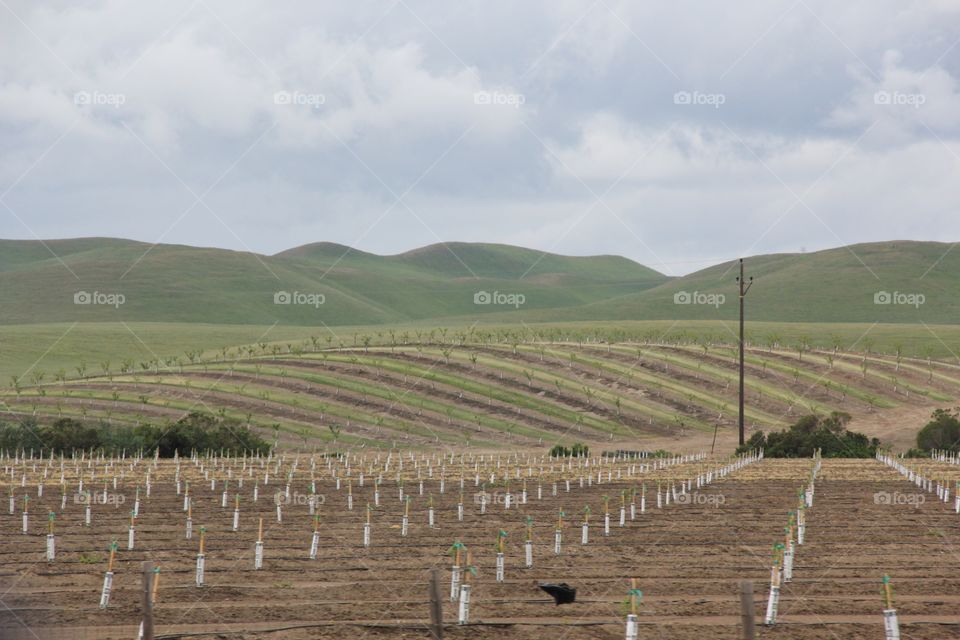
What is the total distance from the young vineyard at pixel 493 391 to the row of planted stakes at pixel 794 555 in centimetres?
5263

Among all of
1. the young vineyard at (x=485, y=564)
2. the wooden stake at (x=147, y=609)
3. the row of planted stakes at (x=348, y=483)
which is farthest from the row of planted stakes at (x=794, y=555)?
the wooden stake at (x=147, y=609)

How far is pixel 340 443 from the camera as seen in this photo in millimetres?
102312

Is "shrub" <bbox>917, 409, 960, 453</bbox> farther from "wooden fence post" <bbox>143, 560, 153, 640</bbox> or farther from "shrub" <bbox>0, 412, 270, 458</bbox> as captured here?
"wooden fence post" <bbox>143, 560, 153, 640</bbox>

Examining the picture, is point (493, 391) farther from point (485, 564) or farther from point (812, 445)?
point (485, 564)

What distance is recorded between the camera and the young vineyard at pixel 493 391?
355 ft

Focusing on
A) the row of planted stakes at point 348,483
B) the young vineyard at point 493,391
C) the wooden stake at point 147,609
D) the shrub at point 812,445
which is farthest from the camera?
the young vineyard at point 493,391

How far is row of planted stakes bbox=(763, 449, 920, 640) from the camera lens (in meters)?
15.9

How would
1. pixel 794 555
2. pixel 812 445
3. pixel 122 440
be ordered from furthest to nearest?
pixel 122 440 < pixel 812 445 < pixel 794 555

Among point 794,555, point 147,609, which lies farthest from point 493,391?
point 147,609

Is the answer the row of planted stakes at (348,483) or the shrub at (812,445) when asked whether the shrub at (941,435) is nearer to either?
the shrub at (812,445)

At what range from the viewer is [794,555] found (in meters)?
27.7

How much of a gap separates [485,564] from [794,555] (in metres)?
7.26

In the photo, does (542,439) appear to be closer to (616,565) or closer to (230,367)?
(230,367)

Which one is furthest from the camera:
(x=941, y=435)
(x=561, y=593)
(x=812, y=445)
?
(x=941, y=435)
